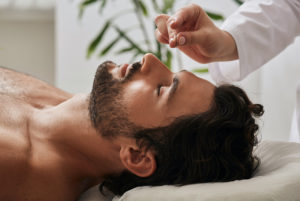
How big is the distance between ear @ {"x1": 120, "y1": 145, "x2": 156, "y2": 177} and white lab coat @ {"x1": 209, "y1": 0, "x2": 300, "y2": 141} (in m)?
0.46

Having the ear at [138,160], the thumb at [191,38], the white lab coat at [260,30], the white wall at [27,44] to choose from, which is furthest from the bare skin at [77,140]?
the white wall at [27,44]

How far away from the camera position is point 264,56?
1.54 m

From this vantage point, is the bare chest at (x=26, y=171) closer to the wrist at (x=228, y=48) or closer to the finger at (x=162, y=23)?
the finger at (x=162, y=23)

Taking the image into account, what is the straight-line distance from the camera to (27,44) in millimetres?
2998

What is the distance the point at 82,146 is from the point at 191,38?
0.45 meters

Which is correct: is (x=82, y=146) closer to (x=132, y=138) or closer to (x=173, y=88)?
(x=132, y=138)

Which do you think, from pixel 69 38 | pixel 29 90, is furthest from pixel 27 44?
pixel 29 90

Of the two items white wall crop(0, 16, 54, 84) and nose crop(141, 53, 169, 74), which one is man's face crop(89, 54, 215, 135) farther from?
white wall crop(0, 16, 54, 84)

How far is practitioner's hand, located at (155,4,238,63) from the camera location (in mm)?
1213

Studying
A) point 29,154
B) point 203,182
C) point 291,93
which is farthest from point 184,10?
point 291,93

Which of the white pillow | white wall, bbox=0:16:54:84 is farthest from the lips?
white wall, bbox=0:16:54:84

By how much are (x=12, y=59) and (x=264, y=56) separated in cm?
198

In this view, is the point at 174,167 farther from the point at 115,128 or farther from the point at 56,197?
the point at 56,197

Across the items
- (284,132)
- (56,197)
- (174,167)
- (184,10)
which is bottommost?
(284,132)
